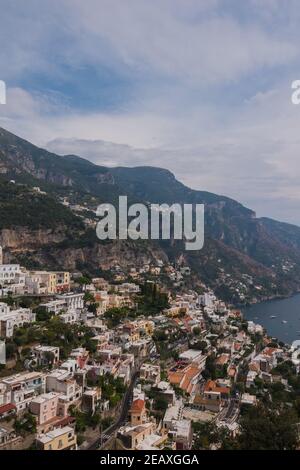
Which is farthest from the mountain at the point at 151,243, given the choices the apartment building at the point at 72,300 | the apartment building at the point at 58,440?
the apartment building at the point at 58,440

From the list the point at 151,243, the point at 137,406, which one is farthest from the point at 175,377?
the point at 151,243

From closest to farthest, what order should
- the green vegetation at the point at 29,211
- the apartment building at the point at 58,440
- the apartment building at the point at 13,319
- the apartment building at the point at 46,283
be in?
the apartment building at the point at 58,440, the apartment building at the point at 13,319, the apartment building at the point at 46,283, the green vegetation at the point at 29,211

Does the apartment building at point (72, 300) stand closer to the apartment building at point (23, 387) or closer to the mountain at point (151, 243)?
the apartment building at point (23, 387)

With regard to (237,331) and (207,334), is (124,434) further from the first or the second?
(237,331)

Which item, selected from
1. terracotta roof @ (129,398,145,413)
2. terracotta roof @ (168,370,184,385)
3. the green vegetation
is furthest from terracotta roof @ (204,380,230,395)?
the green vegetation

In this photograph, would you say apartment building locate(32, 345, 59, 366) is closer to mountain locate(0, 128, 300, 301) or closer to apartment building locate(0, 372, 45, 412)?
apartment building locate(0, 372, 45, 412)
